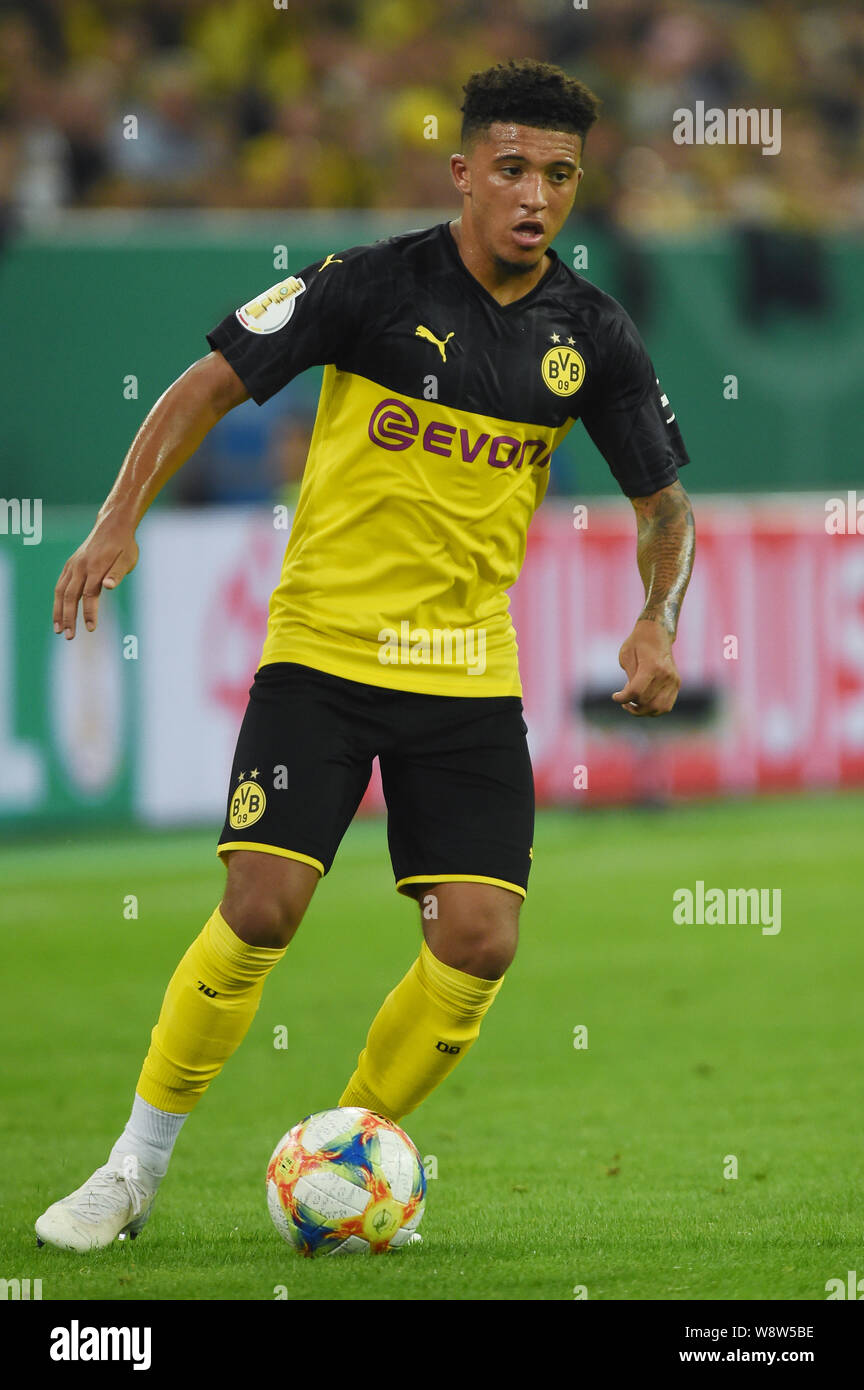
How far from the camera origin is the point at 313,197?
14.4m

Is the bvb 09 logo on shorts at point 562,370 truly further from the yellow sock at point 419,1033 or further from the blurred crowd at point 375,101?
the blurred crowd at point 375,101

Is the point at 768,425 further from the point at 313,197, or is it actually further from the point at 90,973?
the point at 90,973

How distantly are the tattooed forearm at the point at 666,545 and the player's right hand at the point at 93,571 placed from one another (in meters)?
1.21

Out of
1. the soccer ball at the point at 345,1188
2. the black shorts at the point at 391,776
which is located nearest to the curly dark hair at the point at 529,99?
the black shorts at the point at 391,776

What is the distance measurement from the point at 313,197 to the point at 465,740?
10653mm

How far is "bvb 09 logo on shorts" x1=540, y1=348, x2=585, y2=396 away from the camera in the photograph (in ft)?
14.7

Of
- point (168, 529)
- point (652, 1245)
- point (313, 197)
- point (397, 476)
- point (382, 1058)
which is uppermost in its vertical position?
point (313, 197)

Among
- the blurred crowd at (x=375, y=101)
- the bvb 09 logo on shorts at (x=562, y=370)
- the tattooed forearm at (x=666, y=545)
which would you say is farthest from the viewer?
the blurred crowd at (x=375, y=101)

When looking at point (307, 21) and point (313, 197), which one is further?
point (307, 21)

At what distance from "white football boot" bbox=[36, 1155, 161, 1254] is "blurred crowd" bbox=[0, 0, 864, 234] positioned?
10.2 meters

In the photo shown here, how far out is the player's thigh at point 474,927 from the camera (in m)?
4.39

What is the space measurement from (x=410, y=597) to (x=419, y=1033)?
0.98m

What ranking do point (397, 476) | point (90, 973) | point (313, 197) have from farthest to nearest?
point (313, 197), point (90, 973), point (397, 476)
